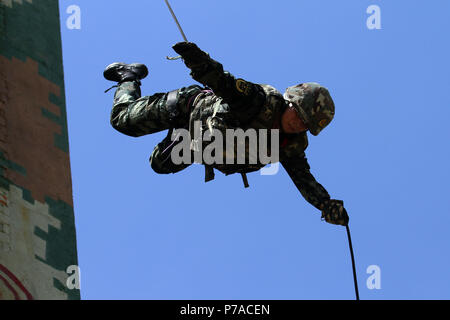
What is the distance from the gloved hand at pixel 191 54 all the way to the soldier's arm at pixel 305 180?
2.16m

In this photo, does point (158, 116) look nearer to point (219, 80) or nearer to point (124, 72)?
point (124, 72)

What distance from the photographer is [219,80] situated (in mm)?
9516

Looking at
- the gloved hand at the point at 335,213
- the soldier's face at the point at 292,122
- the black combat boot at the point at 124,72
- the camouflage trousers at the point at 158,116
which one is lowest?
the gloved hand at the point at 335,213

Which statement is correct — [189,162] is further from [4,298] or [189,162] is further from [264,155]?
[4,298]

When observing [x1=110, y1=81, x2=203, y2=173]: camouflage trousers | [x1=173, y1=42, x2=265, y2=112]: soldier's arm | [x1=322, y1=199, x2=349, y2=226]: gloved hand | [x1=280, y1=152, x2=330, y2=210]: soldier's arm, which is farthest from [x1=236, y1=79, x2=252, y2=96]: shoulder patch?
[x1=322, y1=199, x2=349, y2=226]: gloved hand

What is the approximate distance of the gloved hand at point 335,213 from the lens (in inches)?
402

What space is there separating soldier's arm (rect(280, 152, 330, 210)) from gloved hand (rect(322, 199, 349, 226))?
158mm

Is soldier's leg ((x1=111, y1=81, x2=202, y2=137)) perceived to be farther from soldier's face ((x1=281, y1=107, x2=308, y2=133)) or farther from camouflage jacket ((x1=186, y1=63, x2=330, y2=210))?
soldier's face ((x1=281, y1=107, x2=308, y2=133))

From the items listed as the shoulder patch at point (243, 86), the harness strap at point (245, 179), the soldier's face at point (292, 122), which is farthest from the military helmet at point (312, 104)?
the harness strap at point (245, 179)

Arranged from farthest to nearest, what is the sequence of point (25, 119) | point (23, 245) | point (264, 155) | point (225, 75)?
point (25, 119), point (23, 245), point (264, 155), point (225, 75)

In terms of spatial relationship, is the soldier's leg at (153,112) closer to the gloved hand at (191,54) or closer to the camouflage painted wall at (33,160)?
the gloved hand at (191,54)
